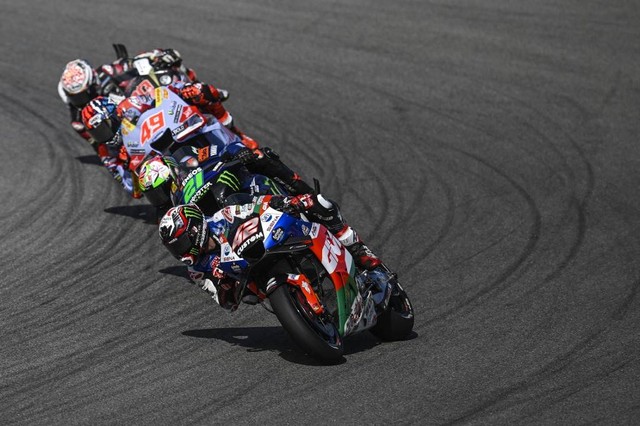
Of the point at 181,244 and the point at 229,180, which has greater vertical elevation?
the point at 181,244

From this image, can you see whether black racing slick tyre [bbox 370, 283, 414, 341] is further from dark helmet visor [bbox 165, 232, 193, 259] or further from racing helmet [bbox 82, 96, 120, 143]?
racing helmet [bbox 82, 96, 120, 143]

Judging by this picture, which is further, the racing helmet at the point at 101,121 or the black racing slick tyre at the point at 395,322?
the racing helmet at the point at 101,121

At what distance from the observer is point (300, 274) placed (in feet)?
26.4

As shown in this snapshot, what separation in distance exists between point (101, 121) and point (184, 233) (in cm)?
469

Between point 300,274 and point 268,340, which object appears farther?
point 268,340

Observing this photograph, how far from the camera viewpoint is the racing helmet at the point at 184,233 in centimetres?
845

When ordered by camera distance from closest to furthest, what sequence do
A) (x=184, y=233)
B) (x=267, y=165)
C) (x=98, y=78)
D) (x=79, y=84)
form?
(x=184, y=233) < (x=267, y=165) < (x=79, y=84) < (x=98, y=78)

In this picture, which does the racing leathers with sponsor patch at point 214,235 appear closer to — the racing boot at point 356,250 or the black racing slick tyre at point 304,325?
the racing boot at point 356,250

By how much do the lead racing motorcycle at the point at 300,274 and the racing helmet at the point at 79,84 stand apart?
5.67m

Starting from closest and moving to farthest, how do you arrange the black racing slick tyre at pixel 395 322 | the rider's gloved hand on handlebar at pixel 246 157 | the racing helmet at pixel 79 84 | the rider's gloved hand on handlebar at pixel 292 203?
the rider's gloved hand on handlebar at pixel 292 203 < the black racing slick tyre at pixel 395 322 < the rider's gloved hand on handlebar at pixel 246 157 < the racing helmet at pixel 79 84

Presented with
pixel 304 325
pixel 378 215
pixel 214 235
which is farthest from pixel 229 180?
pixel 378 215

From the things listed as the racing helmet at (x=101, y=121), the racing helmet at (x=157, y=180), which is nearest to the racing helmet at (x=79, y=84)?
the racing helmet at (x=101, y=121)

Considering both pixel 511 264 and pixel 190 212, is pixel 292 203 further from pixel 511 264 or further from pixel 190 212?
pixel 511 264

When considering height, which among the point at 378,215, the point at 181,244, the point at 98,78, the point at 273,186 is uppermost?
the point at 181,244
